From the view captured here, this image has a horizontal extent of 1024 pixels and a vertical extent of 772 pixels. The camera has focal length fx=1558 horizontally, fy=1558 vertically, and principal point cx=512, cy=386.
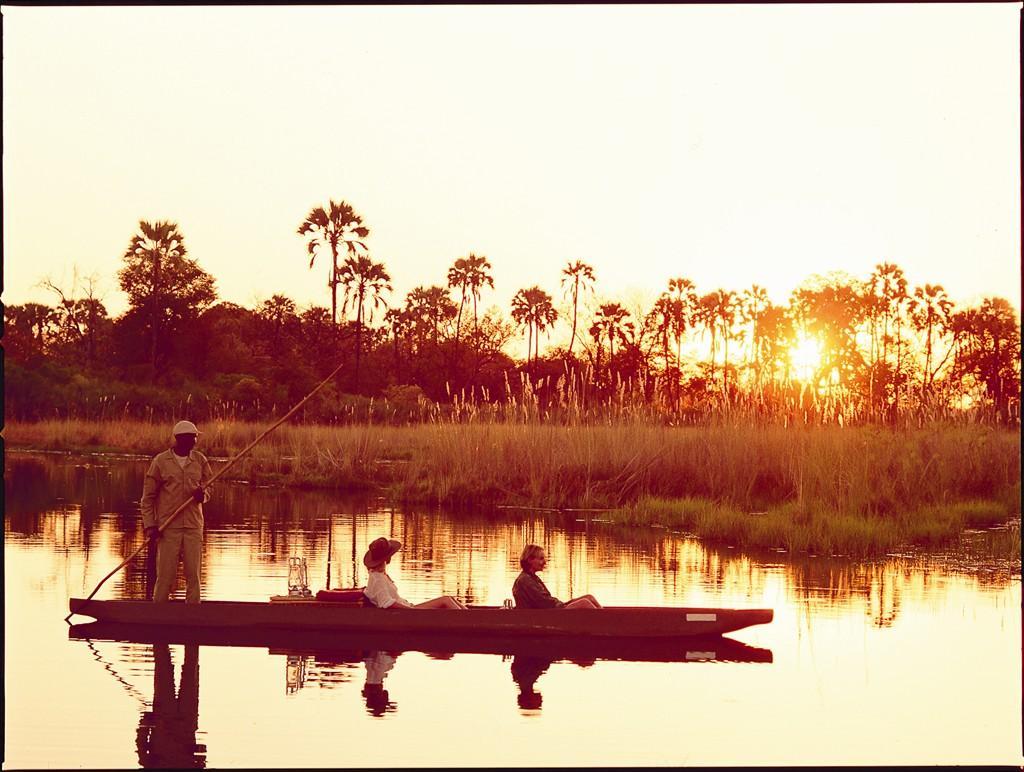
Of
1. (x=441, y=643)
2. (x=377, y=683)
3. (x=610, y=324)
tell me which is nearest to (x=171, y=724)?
(x=377, y=683)

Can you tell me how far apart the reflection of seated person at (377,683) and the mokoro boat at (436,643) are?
0.20 meters

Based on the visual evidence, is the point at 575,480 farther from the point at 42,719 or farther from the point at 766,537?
the point at 42,719

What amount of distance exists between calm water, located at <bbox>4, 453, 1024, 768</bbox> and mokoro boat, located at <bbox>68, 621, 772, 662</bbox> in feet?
0.45

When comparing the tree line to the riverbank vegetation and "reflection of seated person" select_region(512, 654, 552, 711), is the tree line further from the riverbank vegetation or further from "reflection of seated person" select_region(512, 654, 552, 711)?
"reflection of seated person" select_region(512, 654, 552, 711)

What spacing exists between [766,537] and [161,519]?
34.2 feet

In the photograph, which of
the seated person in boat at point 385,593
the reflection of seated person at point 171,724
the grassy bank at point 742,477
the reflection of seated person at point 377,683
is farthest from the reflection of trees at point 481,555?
the reflection of seated person at point 171,724

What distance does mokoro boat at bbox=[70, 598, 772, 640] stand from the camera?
13984 mm

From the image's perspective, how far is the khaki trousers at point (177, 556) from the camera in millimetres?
14102

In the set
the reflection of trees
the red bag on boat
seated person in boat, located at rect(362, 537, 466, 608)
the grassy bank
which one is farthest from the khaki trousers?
the grassy bank

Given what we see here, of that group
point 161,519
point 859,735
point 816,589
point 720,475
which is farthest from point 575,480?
point 859,735

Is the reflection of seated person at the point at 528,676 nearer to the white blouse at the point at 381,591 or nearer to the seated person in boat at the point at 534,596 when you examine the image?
the seated person in boat at the point at 534,596

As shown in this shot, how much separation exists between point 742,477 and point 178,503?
1344 centimetres

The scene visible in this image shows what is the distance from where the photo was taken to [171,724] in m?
10.5

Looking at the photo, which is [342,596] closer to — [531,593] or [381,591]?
[381,591]
